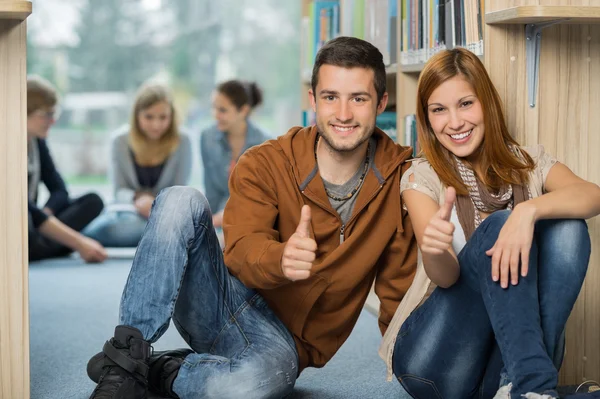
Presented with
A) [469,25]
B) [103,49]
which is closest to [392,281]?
[469,25]

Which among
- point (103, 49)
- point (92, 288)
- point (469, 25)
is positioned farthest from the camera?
point (103, 49)

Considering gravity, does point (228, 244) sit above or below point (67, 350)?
above

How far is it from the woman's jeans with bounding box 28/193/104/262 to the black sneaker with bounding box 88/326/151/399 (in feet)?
8.88

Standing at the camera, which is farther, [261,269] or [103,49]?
[103,49]

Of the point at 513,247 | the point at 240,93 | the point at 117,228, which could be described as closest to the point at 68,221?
the point at 117,228

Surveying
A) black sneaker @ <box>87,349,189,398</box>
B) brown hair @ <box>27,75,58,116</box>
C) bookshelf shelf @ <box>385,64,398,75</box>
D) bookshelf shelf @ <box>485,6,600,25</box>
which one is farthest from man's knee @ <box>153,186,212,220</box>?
brown hair @ <box>27,75,58,116</box>

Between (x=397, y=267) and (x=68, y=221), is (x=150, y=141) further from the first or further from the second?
(x=397, y=267)

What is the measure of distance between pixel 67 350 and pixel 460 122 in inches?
53.5

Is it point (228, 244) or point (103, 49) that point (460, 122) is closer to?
point (228, 244)

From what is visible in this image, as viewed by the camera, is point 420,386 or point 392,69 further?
point 392,69

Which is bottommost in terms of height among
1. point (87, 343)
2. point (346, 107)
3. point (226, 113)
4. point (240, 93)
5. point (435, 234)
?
point (87, 343)

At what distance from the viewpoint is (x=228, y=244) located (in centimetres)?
173

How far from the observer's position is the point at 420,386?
5.51ft

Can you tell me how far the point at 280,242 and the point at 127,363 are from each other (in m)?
0.39
